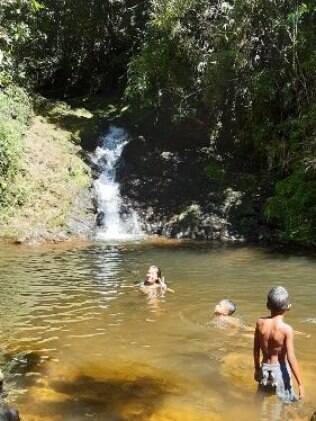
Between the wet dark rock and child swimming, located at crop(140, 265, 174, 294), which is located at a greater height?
child swimming, located at crop(140, 265, 174, 294)

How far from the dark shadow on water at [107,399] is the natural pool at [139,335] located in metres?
0.01

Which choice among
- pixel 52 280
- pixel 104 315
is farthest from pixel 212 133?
pixel 104 315

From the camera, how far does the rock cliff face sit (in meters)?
20.0

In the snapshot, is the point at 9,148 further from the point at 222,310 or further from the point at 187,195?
the point at 222,310

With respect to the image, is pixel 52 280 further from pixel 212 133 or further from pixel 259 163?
pixel 212 133

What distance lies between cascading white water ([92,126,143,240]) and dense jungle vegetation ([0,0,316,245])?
89.0 inches

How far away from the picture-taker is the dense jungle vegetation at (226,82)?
1905 centimetres

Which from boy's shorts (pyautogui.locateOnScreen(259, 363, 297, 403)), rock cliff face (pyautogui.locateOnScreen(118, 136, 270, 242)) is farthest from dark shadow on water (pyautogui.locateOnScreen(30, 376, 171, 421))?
rock cliff face (pyautogui.locateOnScreen(118, 136, 270, 242))

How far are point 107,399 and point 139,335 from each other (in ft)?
8.89

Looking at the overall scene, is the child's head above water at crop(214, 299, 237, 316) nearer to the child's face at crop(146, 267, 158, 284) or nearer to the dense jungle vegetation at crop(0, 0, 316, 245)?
the child's face at crop(146, 267, 158, 284)

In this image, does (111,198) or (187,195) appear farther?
(111,198)

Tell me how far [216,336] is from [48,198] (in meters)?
13.4

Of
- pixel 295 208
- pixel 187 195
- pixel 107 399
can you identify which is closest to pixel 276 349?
pixel 107 399

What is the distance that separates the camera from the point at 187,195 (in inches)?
862
